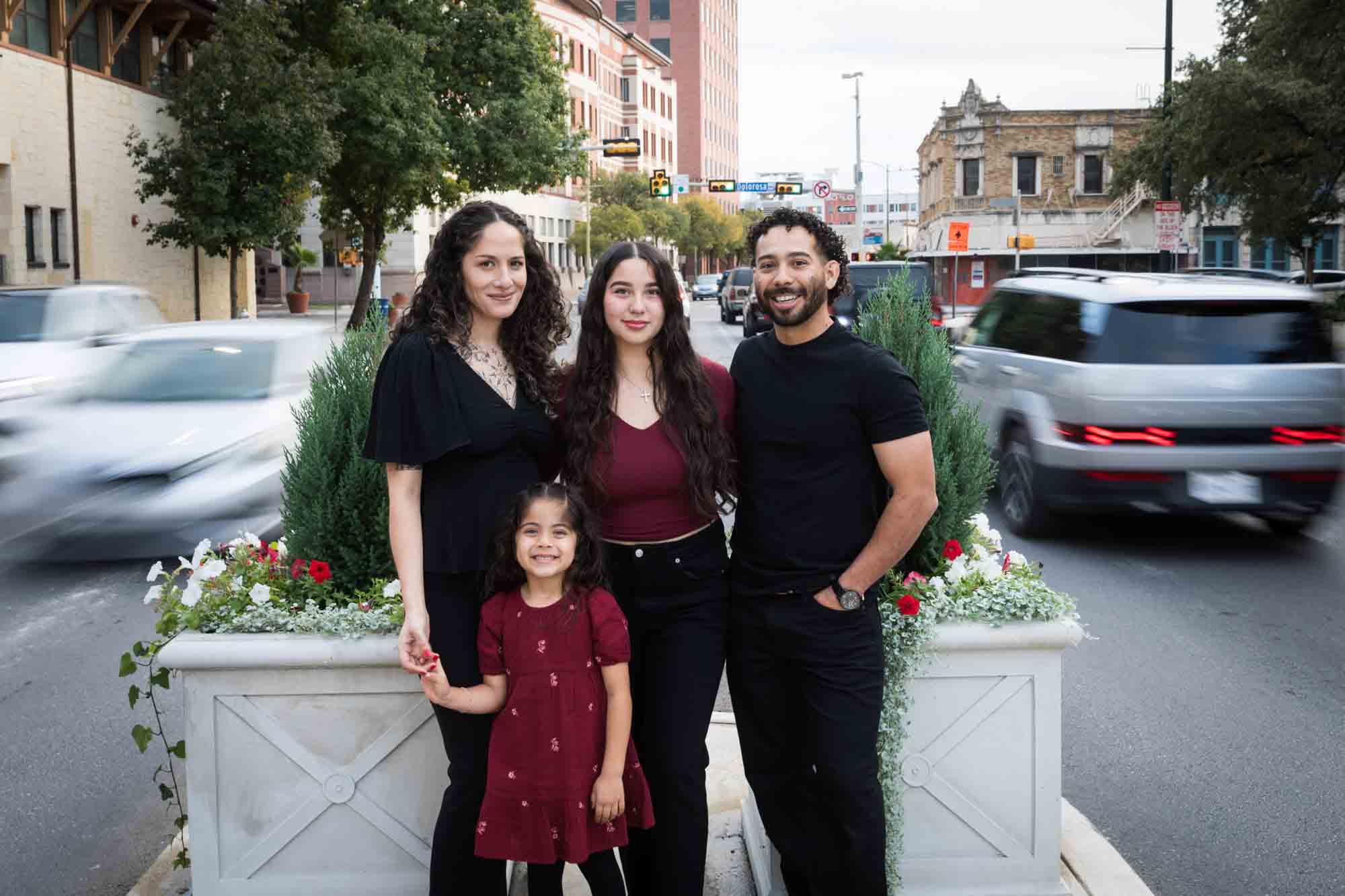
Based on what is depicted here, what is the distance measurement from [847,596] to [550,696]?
0.77 m

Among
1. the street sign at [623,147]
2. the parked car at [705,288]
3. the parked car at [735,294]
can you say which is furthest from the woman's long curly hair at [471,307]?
the parked car at [705,288]

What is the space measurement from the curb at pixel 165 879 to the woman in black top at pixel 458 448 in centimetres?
114

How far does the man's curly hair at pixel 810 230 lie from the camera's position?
347 cm

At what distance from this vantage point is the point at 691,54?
125 meters

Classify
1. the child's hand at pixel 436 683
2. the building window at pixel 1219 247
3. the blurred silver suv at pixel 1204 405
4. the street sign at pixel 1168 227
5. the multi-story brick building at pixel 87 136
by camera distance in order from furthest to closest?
the building window at pixel 1219 247 < the multi-story brick building at pixel 87 136 < the street sign at pixel 1168 227 < the blurred silver suv at pixel 1204 405 < the child's hand at pixel 436 683

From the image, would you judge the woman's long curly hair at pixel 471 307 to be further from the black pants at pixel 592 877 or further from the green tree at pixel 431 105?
the green tree at pixel 431 105

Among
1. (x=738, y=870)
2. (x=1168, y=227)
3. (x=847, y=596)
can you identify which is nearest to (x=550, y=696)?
(x=847, y=596)

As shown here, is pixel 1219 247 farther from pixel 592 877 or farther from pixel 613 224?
pixel 592 877

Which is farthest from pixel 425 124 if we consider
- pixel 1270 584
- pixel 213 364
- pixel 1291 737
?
pixel 1291 737

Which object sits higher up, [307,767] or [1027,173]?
[1027,173]

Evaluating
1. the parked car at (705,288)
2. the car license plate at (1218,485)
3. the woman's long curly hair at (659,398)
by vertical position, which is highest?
the parked car at (705,288)

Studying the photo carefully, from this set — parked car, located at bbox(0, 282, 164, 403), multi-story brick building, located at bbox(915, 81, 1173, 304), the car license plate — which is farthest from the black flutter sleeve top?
multi-story brick building, located at bbox(915, 81, 1173, 304)

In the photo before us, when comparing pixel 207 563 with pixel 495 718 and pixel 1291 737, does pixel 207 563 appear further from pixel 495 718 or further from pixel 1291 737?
pixel 1291 737

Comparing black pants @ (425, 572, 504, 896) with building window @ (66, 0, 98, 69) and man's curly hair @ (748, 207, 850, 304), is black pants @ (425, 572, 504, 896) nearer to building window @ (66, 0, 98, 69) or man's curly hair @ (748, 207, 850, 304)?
man's curly hair @ (748, 207, 850, 304)
